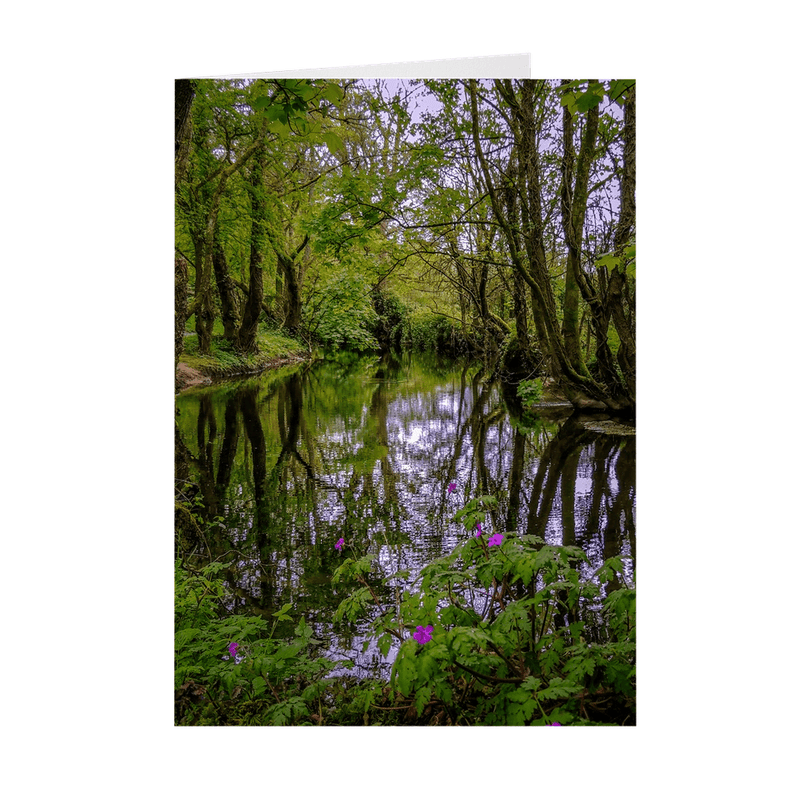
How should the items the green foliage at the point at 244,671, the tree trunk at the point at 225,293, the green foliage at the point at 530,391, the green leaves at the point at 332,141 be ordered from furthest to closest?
1. the green foliage at the point at 530,391
2. the tree trunk at the point at 225,293
3. the green leaves at the point at 332,141
4. the green foliage at the point at 244,671

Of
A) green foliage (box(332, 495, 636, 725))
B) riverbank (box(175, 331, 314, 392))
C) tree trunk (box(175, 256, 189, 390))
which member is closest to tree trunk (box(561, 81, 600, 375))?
green foliage (box(332, 495, 636, 725))

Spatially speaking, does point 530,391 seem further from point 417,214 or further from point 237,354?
point 237,354

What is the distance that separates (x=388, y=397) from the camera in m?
2.50

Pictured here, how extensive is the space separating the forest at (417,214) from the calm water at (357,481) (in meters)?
0.20

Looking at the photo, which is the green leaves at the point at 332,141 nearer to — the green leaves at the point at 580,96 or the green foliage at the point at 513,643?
the green leaves at the point at 580,96

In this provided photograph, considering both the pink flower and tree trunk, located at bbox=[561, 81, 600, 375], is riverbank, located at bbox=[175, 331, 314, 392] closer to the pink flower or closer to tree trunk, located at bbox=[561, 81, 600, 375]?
tree trunk, located at bbox=[561, 81, 600, 375]

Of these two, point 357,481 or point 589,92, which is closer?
point 589,92

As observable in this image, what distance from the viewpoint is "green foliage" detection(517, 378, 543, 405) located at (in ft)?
7.93

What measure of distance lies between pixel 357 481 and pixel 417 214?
104 cm

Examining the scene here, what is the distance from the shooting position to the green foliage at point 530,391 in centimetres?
242

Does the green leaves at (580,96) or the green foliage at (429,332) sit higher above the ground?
the green leaves at (580,96)

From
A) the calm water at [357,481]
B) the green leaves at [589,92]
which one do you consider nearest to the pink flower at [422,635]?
the calm water at [357,481]

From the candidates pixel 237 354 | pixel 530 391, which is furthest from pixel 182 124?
pixel 530 391
